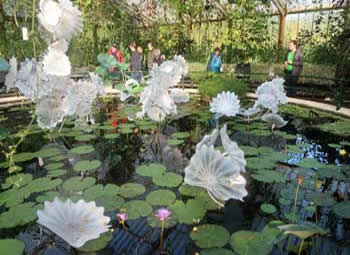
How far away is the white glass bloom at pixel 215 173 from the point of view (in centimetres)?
177

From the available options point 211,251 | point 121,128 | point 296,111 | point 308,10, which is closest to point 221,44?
point 308,10

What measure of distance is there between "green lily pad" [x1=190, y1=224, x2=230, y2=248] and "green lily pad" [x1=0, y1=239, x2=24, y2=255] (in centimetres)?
97

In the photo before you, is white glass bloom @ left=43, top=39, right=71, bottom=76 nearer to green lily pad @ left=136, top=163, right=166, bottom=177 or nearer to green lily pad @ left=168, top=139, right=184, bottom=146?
green lily pad @ left=136, top=163, right=166, bottom=177

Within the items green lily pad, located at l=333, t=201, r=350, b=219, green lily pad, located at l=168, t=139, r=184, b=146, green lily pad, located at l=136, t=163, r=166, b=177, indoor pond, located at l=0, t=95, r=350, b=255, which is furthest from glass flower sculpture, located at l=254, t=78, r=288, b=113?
→ green lily pad, located at l=333, t=201, r=350, b=219

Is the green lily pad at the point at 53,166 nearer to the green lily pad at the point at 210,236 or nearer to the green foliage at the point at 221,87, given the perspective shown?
the green lily pad at the point at 210,236

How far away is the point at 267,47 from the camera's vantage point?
33.1ft

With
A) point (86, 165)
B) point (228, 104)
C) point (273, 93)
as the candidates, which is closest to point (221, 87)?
point (273, 93)

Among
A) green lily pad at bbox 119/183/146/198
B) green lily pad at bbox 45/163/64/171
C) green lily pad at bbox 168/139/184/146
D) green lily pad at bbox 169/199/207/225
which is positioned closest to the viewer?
green lily pad at bbox 169/199/207/225

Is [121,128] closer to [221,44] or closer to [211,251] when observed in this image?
[211,251]

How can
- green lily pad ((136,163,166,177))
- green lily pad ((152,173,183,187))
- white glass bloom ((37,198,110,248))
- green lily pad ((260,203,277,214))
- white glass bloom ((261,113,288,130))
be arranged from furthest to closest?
white glass bloom ((261,113,288,130)) → green lily pad ((136,163,166,177)) → green lily pad ((152,173,183,187)) → green lily pad ((260,203,277,214)) → white glass bloom ((37,198,110,248))

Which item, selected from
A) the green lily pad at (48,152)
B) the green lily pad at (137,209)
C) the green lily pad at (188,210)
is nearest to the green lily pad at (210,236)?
the green lily pad at (188,210)

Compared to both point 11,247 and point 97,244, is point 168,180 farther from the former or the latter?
point 11,247

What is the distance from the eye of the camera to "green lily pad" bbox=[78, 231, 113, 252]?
1.76 metres

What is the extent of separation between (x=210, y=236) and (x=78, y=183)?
125cm
